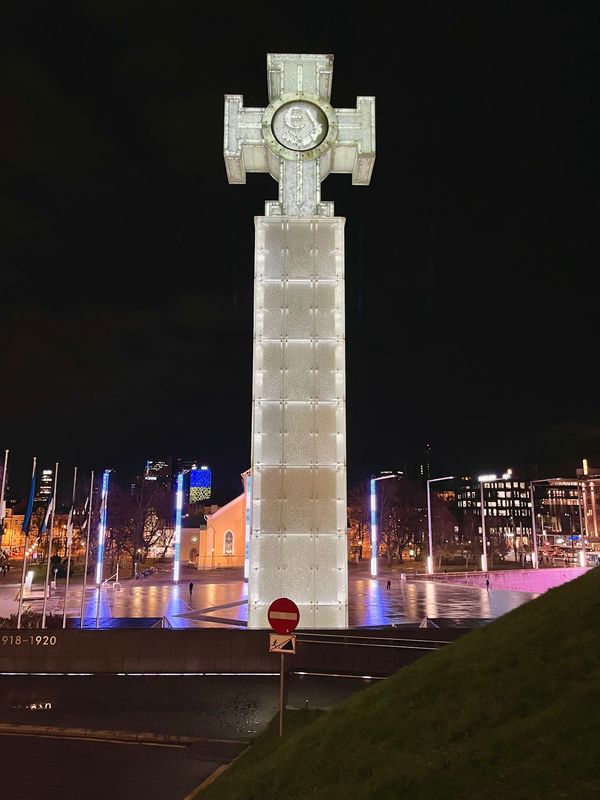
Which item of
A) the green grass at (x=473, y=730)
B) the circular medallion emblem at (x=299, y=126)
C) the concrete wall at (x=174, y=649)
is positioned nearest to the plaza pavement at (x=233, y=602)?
the concrete wall at (x=174, y=649)

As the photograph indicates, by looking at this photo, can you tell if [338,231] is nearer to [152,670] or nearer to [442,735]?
[152,670]

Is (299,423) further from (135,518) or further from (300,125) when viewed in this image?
(135,518)

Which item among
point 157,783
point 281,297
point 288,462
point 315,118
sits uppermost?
point 315,118

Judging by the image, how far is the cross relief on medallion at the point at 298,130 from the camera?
25656 millimetres

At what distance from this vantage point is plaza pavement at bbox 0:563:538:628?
104ft

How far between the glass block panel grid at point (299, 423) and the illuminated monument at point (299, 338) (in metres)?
0.04

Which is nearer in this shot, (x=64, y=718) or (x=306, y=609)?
(x=64, y=718)

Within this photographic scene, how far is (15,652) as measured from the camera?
69.8 feet

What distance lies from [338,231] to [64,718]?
18993 mm

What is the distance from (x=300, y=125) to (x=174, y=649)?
20.6 m

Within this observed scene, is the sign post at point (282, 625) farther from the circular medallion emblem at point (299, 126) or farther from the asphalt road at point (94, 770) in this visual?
the circular medallion emblem at point (299, 126)

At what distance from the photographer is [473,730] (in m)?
8.25

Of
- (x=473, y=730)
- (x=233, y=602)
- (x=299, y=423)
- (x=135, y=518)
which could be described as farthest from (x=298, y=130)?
(x=135, y=518)

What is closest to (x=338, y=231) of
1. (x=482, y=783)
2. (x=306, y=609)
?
(x=306, y=609)
